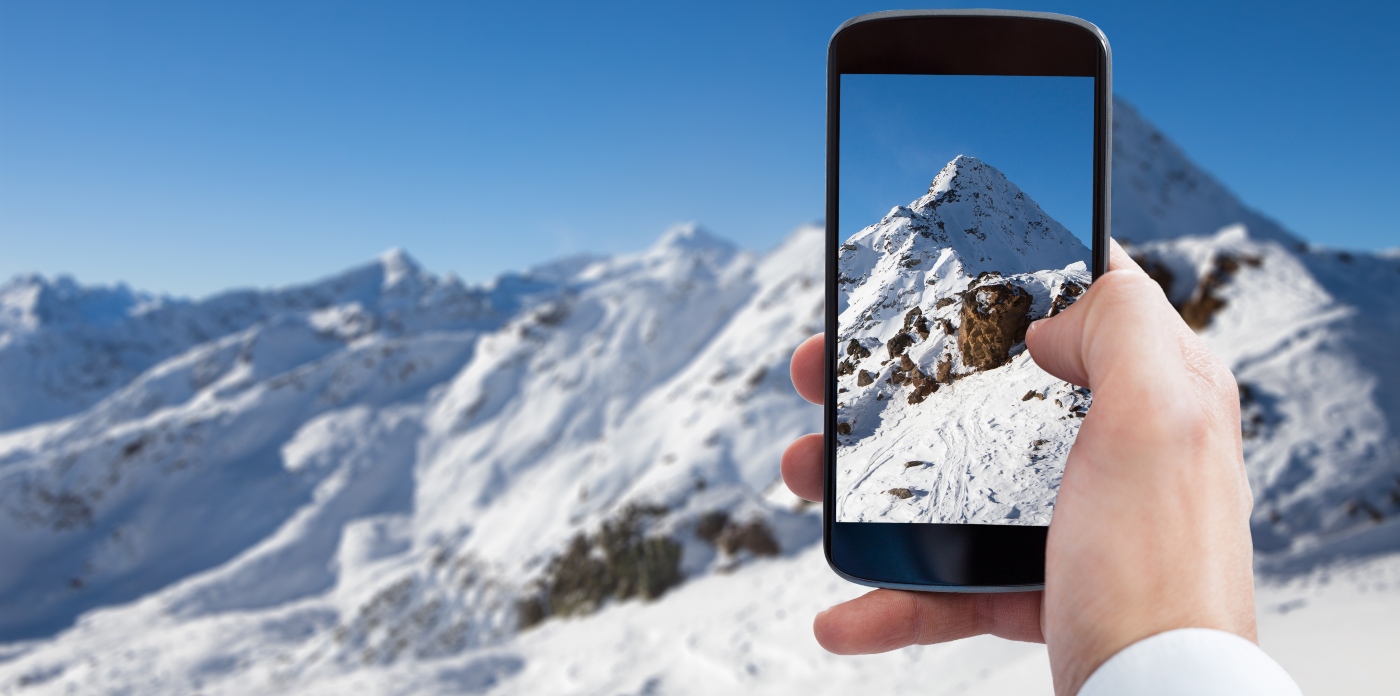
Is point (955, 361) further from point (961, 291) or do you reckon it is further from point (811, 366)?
point (811, 366)

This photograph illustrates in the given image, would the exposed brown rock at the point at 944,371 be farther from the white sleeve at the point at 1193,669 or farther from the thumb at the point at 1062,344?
the white sleeve at the point at 1193,669

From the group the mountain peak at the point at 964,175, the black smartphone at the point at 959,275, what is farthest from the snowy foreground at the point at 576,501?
the mountain peak at the point at 964,175

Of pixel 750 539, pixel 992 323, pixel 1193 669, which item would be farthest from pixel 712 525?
pixel 1193 669

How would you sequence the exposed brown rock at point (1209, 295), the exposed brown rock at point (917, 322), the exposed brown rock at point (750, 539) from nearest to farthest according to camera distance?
the exposed brown rock at point (917, 322), the exposed brown rock at point (750, 539), the exposed brown rock at point (1209, 295)

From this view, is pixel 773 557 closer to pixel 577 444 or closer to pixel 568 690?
pixel 568 690

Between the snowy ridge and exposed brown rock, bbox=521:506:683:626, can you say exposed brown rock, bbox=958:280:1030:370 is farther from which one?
Result: the snowy ridge

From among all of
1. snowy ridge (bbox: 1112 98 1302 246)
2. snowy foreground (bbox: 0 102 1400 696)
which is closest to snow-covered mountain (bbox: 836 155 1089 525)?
snowy foreground (bbox: 0 102 1400 696)
